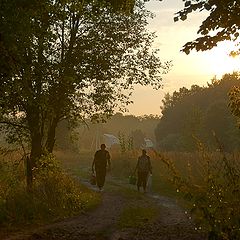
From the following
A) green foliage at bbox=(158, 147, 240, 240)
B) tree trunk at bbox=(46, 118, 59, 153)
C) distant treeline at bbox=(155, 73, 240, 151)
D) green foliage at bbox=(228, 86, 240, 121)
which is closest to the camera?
green foliage at bbox=(158, 147, 240, 240)

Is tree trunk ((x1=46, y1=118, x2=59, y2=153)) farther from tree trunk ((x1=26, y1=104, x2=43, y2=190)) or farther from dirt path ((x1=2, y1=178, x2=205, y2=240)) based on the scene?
dirt path ((x1=2, y1=178, x2=205, y2=240))

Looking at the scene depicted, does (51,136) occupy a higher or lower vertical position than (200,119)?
lower

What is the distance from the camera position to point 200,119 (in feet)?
183

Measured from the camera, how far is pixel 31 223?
11.7 m

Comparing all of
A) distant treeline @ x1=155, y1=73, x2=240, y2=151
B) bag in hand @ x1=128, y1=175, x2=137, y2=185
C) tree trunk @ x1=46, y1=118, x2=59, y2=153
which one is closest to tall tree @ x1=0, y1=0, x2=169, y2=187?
tree trunk @ x1=46, y1=118, x2=59, y2=153

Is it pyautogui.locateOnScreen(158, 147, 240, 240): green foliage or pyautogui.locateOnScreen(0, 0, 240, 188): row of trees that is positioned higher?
pyautogui.locateOnScreen(0, 0, 240, 188): row of trees

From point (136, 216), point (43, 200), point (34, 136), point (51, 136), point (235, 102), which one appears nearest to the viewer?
point (235, 102)

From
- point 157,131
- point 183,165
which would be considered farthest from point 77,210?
point 157,131

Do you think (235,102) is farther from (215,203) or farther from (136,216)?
(136,216)

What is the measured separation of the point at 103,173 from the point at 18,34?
10.6 meters

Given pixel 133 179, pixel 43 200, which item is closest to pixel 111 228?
pixel 43 200

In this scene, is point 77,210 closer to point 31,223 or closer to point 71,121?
point 31,223

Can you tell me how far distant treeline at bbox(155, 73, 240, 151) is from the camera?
5703 cm

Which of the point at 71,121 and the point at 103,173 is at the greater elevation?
the point at 71,121
